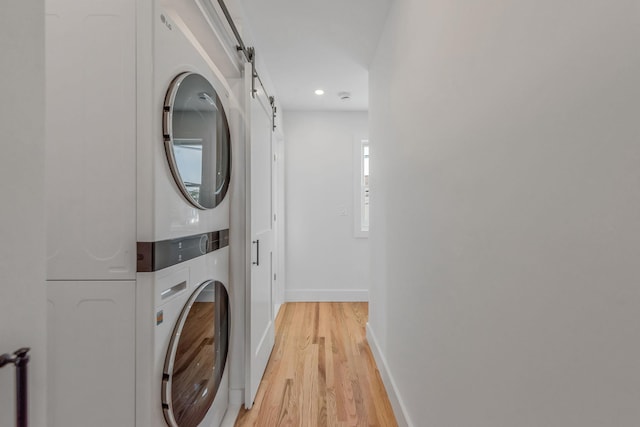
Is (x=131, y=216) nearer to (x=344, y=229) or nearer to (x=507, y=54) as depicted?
(x=507, y=54)

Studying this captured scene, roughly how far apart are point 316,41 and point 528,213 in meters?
2.25

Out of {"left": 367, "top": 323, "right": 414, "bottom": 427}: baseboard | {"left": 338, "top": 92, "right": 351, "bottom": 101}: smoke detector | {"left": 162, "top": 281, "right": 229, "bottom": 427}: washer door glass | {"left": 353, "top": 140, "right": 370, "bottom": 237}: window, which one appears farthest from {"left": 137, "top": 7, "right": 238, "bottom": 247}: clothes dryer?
{"left": 353, "top": 140, "right": 370, "bottom": 237}: window

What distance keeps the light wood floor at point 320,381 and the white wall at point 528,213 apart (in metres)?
0.58

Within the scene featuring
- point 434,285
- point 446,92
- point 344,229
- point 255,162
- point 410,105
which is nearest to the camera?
point 446,92

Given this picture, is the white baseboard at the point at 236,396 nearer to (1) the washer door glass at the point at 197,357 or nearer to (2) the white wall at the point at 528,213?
(1) the washer door glass at the point at 197,357

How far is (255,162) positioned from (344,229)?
2302mm

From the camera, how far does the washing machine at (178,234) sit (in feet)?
3.15

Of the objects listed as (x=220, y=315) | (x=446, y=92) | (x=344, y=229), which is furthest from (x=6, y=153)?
(x=344, y=229)

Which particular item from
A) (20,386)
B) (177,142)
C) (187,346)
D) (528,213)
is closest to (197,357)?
(187,346)

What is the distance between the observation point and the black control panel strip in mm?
961

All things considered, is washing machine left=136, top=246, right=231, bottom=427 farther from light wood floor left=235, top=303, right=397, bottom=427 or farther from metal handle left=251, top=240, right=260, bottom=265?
light wood floor left=235, top=303, right=397, bottom=427

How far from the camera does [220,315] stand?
1.70m

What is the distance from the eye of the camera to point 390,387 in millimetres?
1970

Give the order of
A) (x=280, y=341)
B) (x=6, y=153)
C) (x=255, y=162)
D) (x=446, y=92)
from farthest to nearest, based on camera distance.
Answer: (x=280, y=341)
(x=255, y=162)
(x=446, y=92)
(x=6, y=153)
